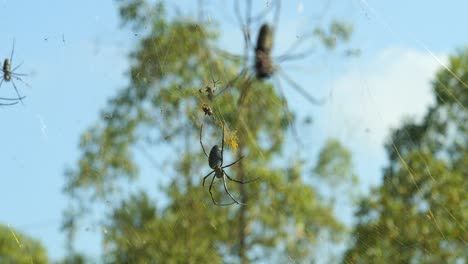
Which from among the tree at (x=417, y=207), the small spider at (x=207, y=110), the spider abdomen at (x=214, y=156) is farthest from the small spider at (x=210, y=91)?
the tree at (x=417, y=207)

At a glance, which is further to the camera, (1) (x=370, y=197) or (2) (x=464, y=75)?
(2) (x=464, y=75)

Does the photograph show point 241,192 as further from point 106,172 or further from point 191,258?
point 106,172

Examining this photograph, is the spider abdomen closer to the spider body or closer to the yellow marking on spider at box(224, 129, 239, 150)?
the yellow marking on spider at box(224, 129, 239, 150)

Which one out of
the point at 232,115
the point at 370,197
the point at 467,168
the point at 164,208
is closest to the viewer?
the point at 232,115

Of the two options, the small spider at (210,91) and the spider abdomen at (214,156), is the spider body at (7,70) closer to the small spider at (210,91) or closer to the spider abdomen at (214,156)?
the small spider at (210,91)

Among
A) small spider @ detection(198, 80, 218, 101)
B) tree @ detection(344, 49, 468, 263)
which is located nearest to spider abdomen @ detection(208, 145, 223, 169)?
small spider @ detection(198, 80, 218, 101)

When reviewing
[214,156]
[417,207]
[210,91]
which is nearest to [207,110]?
[210,91]

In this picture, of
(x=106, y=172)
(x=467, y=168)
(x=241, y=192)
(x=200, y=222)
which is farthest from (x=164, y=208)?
(x=467, y=168)

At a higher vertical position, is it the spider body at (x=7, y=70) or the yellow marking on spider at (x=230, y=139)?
the spider body at (x=7, y=70)
